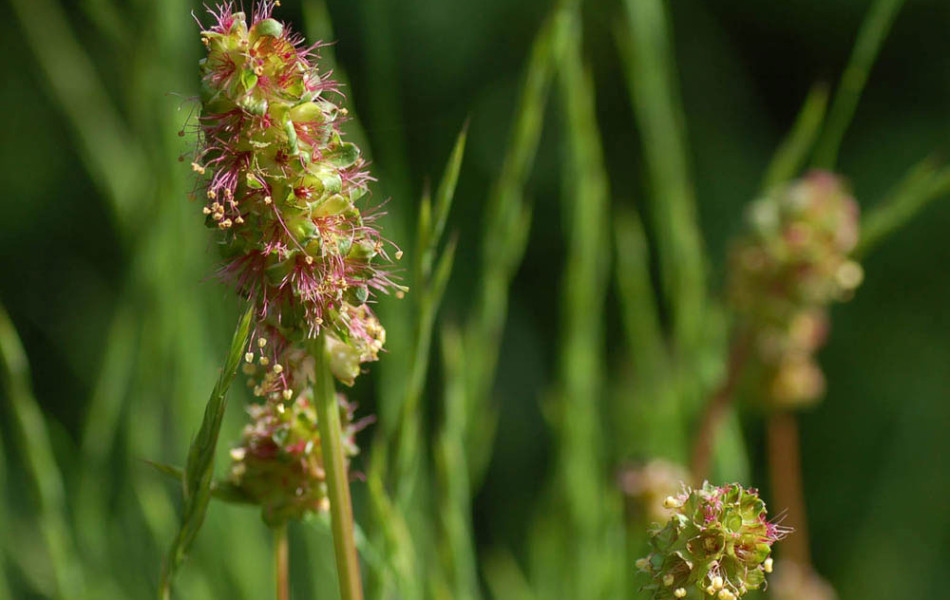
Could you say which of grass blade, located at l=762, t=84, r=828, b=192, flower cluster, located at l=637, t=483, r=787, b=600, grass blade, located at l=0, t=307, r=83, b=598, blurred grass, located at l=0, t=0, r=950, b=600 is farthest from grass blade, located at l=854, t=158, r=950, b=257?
grass blade, located at l=0, t=307, r=83, b=598

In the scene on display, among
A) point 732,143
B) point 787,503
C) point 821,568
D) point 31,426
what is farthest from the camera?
point 732,143

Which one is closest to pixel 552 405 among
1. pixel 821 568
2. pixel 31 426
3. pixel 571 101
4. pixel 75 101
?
pixel 571 101

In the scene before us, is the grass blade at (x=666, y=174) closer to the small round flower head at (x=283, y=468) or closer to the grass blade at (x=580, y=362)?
the grass blade at (x=580, y=362)

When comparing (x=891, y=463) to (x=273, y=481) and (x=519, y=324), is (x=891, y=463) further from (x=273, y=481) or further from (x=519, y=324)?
(x=273, y=481)

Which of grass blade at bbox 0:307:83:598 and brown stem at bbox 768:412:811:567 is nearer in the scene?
grass blade at bbox 0:307:83:598

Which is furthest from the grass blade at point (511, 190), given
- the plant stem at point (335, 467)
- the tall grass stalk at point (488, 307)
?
the plant stem at point (335, 467)

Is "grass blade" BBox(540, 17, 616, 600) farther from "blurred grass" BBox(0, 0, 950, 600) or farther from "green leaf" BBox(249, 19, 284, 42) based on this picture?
"green leaf" BBox(249, 19, 284, 42)

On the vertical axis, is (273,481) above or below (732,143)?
below
